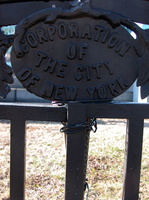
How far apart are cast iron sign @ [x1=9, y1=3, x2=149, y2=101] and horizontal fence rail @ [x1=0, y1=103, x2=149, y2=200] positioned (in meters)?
0.08

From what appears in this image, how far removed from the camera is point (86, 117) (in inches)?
55.3

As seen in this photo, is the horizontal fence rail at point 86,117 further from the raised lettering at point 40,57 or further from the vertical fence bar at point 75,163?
the raised lettering at point 40,57

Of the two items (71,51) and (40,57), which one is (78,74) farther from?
(40,57)

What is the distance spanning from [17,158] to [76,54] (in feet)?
2.35

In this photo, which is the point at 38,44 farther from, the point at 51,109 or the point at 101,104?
the point at 101,104

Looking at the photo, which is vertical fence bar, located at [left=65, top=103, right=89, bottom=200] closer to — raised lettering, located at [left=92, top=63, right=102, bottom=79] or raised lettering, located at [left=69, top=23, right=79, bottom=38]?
raised lettering, located at [left=92, top=63, right=102, bottom=79]

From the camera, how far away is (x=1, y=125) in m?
5.17

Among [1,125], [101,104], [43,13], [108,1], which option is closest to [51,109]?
[101,104]

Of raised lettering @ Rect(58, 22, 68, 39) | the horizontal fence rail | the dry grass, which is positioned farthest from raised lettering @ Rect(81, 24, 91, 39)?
the dry grass

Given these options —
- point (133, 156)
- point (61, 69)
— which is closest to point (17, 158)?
point (61, 69)

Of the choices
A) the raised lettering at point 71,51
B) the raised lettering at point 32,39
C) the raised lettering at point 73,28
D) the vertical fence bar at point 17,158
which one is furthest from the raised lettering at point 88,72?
the vertical fence bar at point 17,158

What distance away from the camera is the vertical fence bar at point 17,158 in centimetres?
143

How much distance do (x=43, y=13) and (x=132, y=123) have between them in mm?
819

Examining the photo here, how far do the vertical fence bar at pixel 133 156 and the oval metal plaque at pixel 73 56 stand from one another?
0.74 ft
